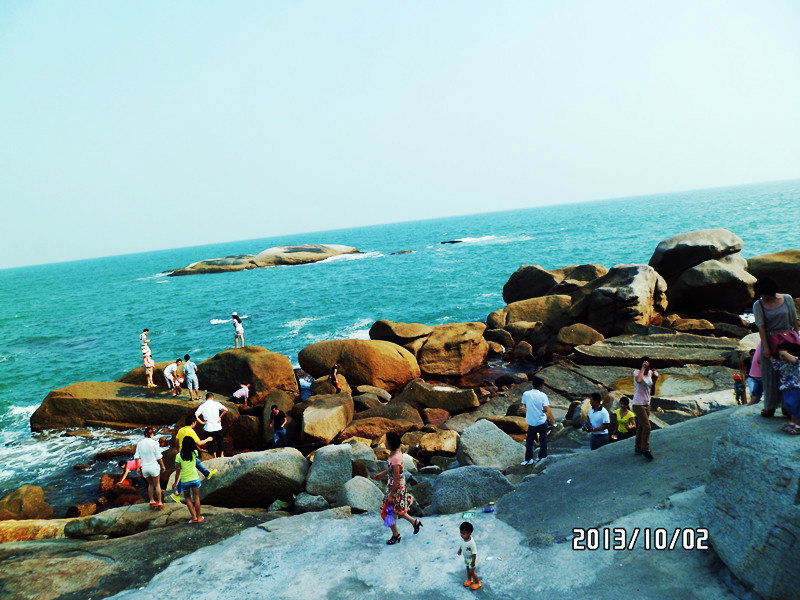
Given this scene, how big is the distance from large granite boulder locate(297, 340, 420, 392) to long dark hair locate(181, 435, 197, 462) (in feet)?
33.2

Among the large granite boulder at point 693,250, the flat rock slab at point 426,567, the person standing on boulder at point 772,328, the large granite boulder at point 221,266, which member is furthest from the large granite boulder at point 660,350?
the large granite boulder at point 221,266

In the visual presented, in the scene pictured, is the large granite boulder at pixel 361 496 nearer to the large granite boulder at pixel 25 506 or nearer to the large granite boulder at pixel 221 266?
the large granite boulder at pixel 25 506

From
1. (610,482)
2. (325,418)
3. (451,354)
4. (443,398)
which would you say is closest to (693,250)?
(451,354)

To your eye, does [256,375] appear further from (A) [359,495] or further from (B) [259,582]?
(B) [259,582]

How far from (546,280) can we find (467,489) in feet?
69.6

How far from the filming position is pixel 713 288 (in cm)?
2192

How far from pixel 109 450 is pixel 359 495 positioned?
416 inches

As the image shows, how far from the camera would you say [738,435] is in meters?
5.09

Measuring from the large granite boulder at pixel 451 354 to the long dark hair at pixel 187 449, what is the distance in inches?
474

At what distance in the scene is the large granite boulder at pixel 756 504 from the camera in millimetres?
4301

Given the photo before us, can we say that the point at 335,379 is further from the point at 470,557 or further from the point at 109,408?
the point at 470,557

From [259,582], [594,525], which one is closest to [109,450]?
[259,582]

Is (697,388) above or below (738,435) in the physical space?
below

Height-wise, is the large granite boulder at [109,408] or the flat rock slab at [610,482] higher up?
the flat rock slab at [610,482]
